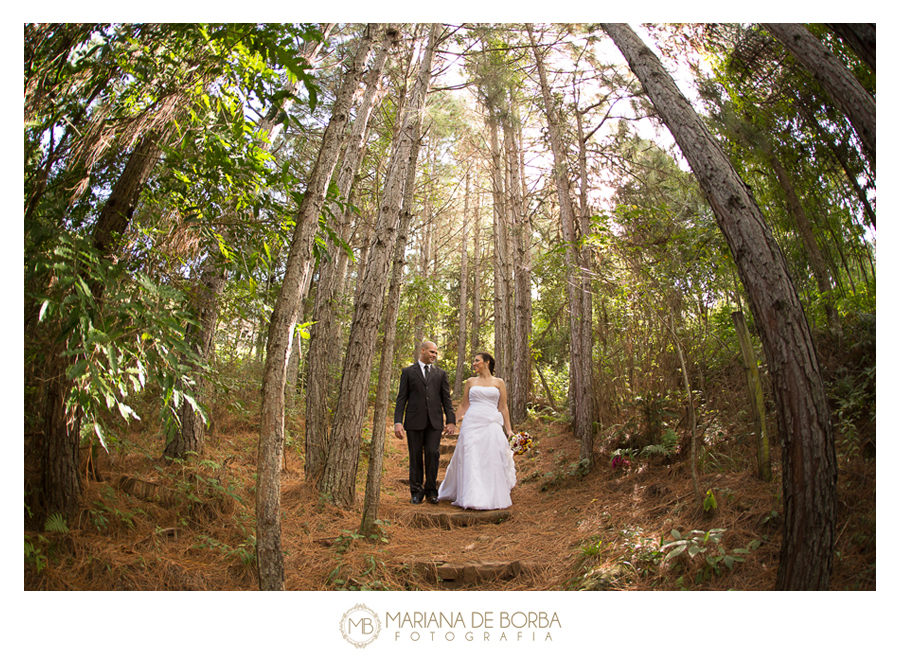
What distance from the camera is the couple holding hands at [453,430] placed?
5.52 metres

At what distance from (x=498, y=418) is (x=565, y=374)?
811cm

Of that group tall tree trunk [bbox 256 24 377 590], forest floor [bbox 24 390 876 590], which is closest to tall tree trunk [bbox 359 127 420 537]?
forest floor [bbox 24 390 876 590]

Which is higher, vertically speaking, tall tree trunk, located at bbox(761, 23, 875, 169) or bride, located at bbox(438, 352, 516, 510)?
tall tree trunk, located at bbox(761, 23, 875, 169)

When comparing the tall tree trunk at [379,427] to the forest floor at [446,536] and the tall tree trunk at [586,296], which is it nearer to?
the forest floor at [446,536]

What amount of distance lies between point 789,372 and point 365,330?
3.51 metres

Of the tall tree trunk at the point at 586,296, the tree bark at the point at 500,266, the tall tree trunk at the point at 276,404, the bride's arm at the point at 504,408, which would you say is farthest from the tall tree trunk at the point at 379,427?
the tree bark at the point at 500,266

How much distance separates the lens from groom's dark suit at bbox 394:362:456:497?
5668 millimetres

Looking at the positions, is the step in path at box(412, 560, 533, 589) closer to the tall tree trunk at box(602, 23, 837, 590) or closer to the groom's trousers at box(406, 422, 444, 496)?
the tall tree trunk at box(602, 23, 837, 590)

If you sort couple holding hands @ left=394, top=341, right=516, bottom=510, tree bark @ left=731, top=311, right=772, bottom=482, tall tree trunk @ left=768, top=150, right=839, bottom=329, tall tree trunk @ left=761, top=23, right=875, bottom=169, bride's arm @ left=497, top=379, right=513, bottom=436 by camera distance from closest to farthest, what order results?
tall tree trunk @ left=761, top=23, right=875, bottom=169 < tree bark @ left=731, top=311, right=772, bottom=482 < tall tree trunk @ left=768, top=150, right=839, bottom=329 < couple holding hands @ left=394, top=341, right=516, bottom=510 < bride's arm @ left=497, top=379, right=513, bottom=436

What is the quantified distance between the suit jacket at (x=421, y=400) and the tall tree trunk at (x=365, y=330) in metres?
0.71

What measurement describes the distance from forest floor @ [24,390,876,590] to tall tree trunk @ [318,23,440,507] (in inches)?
13.1
